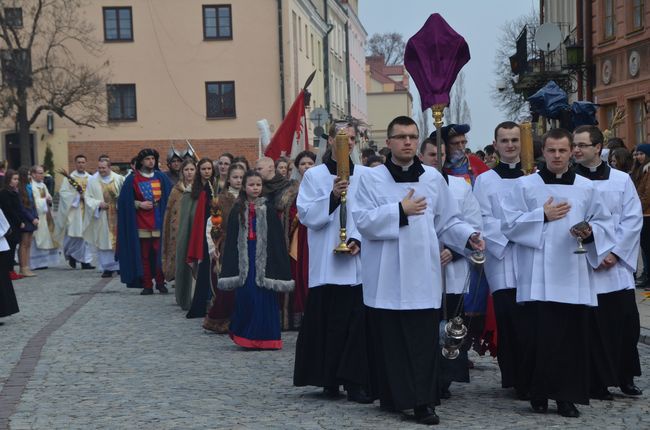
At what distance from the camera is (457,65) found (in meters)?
9.34

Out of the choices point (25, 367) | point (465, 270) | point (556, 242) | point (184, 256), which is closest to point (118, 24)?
point (184, 256)

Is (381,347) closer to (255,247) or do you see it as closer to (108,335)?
(255,247)

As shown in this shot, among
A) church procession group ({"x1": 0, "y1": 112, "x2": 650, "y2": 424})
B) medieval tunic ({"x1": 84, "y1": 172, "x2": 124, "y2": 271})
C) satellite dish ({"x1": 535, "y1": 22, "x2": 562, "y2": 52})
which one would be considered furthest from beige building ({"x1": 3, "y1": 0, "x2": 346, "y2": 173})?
church procession group ({"x1": 0, "y1": 112, "x2": 650, "y2": 424})

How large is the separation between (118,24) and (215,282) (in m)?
36.6

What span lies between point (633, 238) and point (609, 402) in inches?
44.4

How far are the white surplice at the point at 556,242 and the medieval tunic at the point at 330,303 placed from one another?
1097mm

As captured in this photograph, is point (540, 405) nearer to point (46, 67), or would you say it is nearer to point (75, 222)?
point (75, 222)

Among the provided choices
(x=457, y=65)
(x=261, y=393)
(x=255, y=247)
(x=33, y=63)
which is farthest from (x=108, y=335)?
(x=33, y=63)

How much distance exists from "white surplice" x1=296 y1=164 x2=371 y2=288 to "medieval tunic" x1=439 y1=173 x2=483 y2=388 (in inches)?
25.0

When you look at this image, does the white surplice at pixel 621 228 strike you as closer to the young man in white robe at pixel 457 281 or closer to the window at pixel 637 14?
the young man in white robe at pixel 457 281

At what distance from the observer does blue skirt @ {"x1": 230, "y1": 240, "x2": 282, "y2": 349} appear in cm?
1176

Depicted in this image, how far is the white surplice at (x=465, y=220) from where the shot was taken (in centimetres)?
885

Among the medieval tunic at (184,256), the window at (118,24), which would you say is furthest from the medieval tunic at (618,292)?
the window at (118,24)

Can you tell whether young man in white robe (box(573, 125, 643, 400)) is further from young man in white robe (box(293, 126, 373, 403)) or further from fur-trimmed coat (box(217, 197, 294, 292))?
fur-trimmed coat (box(217, 197, 294, 292))
